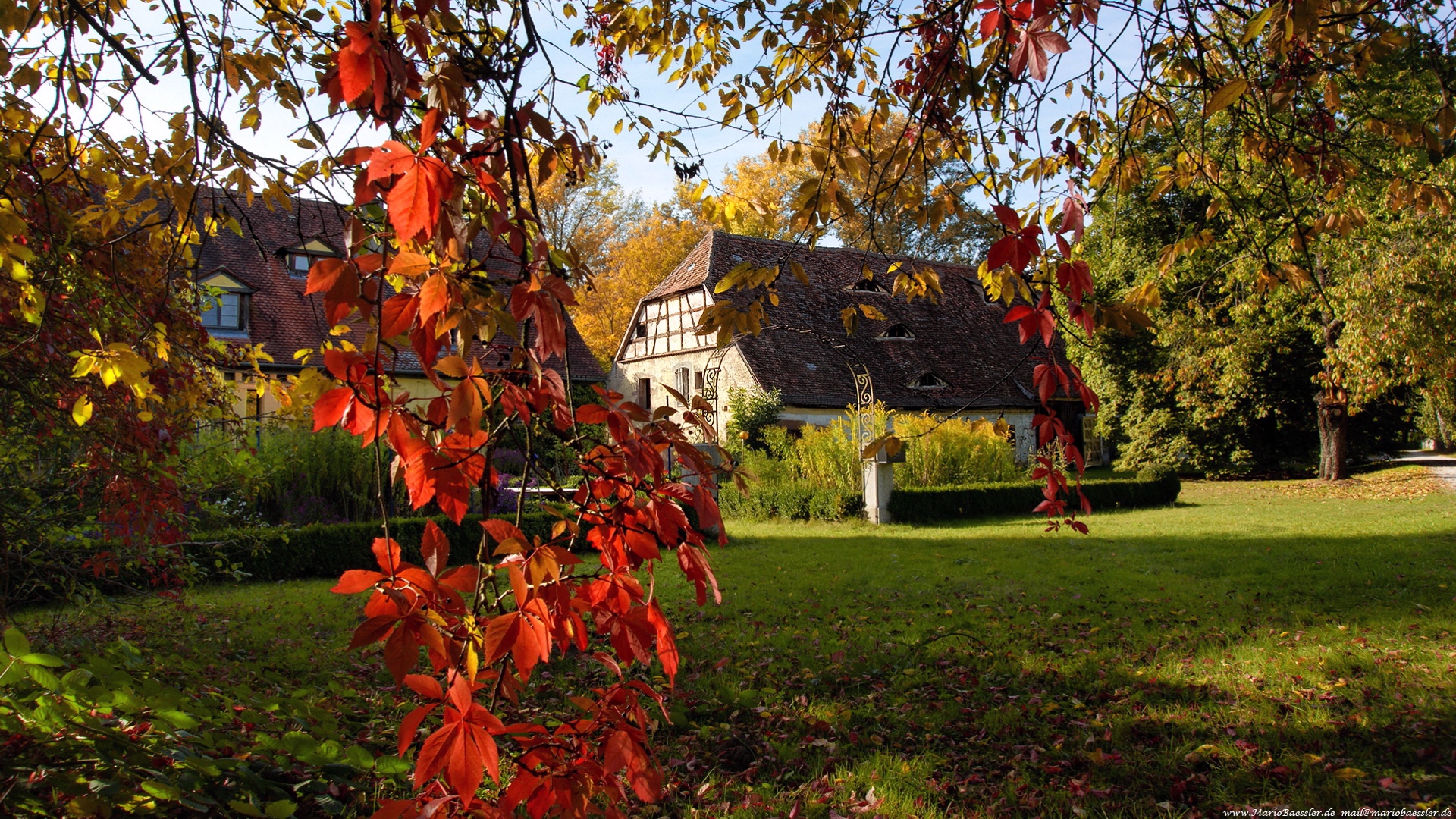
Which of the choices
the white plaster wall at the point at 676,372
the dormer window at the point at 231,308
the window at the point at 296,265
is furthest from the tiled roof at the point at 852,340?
the dormer window at the point at 231,308

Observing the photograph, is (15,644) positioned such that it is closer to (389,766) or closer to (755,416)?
(389,766)

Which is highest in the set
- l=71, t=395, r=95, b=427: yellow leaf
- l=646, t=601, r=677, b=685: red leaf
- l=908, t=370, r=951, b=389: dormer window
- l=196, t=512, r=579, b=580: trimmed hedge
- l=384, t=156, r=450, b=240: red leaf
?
l=908, t=370, r=951, b=389: dormer window

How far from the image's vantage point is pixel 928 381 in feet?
72.5

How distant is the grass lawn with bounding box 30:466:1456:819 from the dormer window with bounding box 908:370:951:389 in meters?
12.8

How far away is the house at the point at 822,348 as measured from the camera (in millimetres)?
20203

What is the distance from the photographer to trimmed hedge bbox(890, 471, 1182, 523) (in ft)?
42.2

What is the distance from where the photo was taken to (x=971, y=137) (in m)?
3.35

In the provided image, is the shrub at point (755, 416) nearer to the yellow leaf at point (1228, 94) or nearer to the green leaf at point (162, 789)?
the green leaf at point (162, 789)

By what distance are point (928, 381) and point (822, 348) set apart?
3.17m

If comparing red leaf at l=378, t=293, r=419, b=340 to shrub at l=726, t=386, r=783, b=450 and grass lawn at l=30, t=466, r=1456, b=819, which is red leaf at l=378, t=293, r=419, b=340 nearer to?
grass lawn at l=30, t=466, r=1456, b=819

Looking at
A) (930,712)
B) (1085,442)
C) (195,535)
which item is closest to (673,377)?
(1085,442)

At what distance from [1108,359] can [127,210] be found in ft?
76.0

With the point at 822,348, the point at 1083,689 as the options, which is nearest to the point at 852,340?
the point at 822,348

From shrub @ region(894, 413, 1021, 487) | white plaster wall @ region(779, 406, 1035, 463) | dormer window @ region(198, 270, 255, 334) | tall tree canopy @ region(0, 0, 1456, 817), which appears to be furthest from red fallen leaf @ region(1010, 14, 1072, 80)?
dormer window @ region(198, 270, 255, 334)
